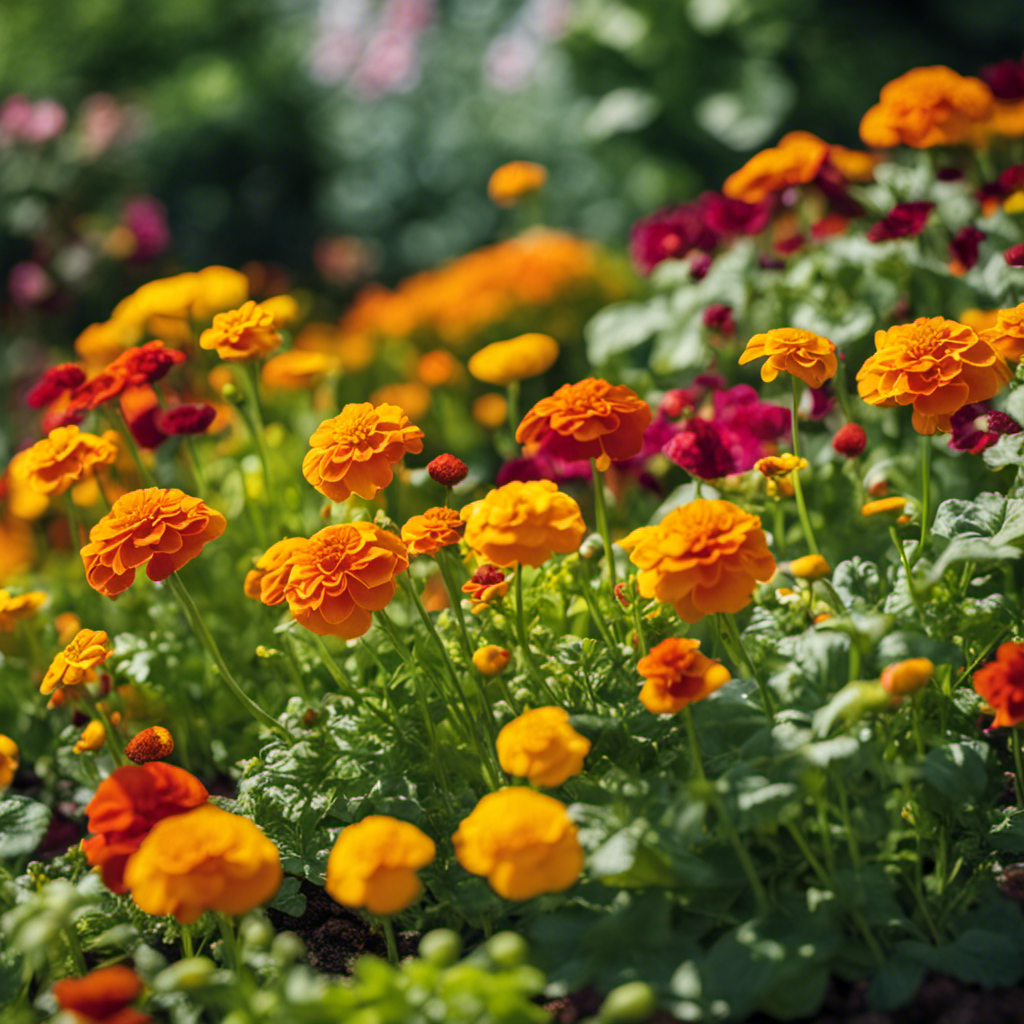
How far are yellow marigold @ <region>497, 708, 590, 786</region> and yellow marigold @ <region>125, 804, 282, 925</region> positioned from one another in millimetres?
269

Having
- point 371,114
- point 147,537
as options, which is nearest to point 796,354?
point 147,537

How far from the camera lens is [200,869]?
1051 mm

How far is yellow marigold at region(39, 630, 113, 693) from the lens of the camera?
142 centimetres

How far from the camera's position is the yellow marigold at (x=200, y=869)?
1.05 m

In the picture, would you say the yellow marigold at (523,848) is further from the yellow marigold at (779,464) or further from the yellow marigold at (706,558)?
the yellow marigold at (779,464)

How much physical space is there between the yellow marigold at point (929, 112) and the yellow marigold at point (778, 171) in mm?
124

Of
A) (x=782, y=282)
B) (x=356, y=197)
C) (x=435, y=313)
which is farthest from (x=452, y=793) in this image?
(x=356, y=197)

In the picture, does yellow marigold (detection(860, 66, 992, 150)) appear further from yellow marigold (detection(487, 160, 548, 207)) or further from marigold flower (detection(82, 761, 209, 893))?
marigold flower (detection(82, 761, 209, 893))

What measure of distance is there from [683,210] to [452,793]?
A: 1.66 metres

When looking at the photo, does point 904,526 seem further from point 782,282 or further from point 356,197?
point 356,197

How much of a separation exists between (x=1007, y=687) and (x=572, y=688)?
553 millimetres

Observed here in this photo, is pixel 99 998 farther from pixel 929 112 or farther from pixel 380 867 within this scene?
pixel 929 112

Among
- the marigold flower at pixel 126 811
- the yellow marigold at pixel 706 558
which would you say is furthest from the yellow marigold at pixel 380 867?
Result: the yellow marigold at pixel 706 558

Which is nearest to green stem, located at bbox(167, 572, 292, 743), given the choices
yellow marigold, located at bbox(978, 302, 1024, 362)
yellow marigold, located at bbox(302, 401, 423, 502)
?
yellow marigold, located at bbox(302, 401, 423, 502)
